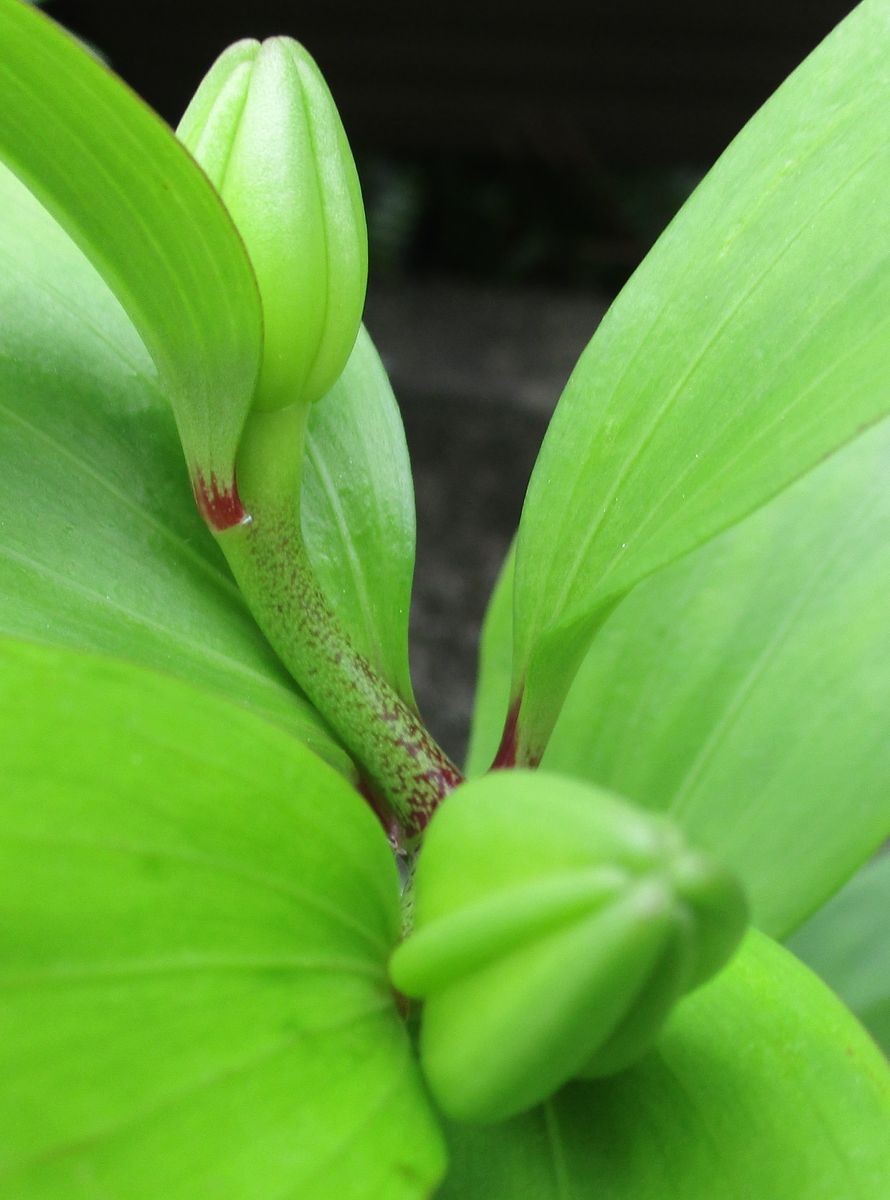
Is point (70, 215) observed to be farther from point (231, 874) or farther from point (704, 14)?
point (704, 14)

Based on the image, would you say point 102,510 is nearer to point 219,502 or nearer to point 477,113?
point 219,502

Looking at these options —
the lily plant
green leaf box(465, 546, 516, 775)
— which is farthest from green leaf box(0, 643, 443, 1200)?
green leaf box(465, 546, 516, 775)

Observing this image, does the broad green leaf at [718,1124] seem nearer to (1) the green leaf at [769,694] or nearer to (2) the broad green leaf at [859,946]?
(1) the green leaf at [769,694]

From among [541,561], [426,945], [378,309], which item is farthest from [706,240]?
[378,309]

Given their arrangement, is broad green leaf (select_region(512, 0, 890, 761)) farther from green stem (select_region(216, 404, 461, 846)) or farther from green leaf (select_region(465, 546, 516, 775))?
green leaf (select_region(465, 546, 516, 775))

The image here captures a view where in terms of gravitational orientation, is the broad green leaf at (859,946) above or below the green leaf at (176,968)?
above

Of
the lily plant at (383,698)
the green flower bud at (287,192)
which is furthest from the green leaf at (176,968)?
the green flower bud at (287,192)
